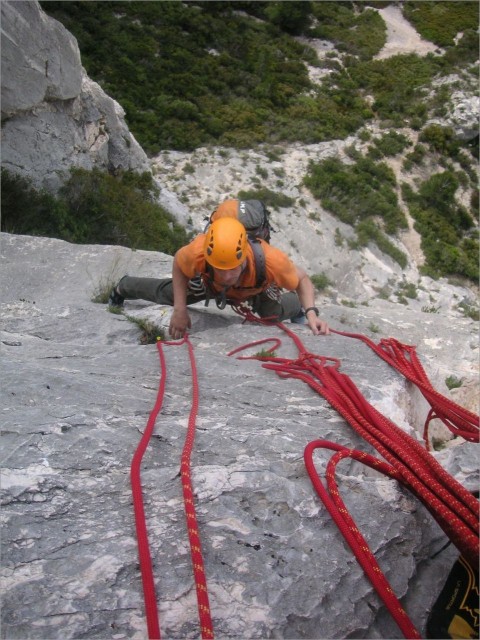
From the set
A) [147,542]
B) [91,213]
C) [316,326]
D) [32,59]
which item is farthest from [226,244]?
[32,59]

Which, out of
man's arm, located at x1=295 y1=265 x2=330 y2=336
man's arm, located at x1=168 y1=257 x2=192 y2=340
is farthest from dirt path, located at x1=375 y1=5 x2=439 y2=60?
man's arm, located at x1=168 y1=257 x2=192 y2=340

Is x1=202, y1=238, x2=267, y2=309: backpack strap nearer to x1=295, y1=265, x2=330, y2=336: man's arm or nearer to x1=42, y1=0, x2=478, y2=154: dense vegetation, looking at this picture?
x1=295, y1=265, x2=330, y2=336: man's arm

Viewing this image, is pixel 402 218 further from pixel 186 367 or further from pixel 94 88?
pixel 186 367

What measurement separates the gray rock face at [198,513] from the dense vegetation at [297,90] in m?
17.1

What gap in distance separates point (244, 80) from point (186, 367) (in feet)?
82.8

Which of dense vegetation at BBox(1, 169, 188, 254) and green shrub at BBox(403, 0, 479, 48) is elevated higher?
green shrub at BBox(403, 0, 479, 48)

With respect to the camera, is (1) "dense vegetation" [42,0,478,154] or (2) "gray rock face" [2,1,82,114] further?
(1) "dense vegetation" [42,0,478,154]

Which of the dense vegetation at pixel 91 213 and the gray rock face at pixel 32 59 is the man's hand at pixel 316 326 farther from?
the gray rock face at pixel 32 59

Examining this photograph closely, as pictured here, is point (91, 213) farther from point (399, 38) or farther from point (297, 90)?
point (399, 38)

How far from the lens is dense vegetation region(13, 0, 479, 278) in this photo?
21297 mm

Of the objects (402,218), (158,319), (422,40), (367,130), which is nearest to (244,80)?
(367,130)

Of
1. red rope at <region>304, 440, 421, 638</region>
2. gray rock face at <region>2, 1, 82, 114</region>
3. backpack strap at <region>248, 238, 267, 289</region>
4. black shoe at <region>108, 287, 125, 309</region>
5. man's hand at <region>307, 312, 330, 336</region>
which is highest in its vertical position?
gray rock face at <region>2, 1, 82, 114</region>

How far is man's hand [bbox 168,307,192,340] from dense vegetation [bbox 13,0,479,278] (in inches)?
597

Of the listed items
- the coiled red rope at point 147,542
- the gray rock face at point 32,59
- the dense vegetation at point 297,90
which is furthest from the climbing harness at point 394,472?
the dense vegetation at point 297,90
